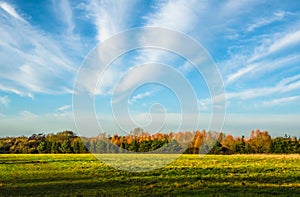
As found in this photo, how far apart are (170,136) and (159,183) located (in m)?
92.0

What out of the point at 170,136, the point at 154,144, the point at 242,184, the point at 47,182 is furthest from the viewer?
the point at 170,136

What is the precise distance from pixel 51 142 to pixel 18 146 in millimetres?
14828

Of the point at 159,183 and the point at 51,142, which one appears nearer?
the point at 159,183

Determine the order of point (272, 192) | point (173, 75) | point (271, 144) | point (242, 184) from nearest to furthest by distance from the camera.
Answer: point (272, 192) < point (242, 184) < point (173, 75) < point (271, 144)

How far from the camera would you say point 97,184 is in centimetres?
1959

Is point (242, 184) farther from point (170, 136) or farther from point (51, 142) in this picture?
point (51, 142)

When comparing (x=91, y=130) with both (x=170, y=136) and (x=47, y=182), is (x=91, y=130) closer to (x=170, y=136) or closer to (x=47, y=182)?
(x=47, y=182)

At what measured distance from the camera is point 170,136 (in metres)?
111

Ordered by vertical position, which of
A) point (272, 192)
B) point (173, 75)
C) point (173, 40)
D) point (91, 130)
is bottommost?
point (272, 192)

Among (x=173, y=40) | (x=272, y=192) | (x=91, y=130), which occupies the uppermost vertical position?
(x=173, y=40)

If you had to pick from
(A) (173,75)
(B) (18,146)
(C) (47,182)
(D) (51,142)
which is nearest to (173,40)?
(A) (173,75)

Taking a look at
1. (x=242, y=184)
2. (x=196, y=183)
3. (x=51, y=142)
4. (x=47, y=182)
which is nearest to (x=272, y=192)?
(x=242, y=184)

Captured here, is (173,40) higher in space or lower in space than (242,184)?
higher

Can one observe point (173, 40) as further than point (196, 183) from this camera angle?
Yes
